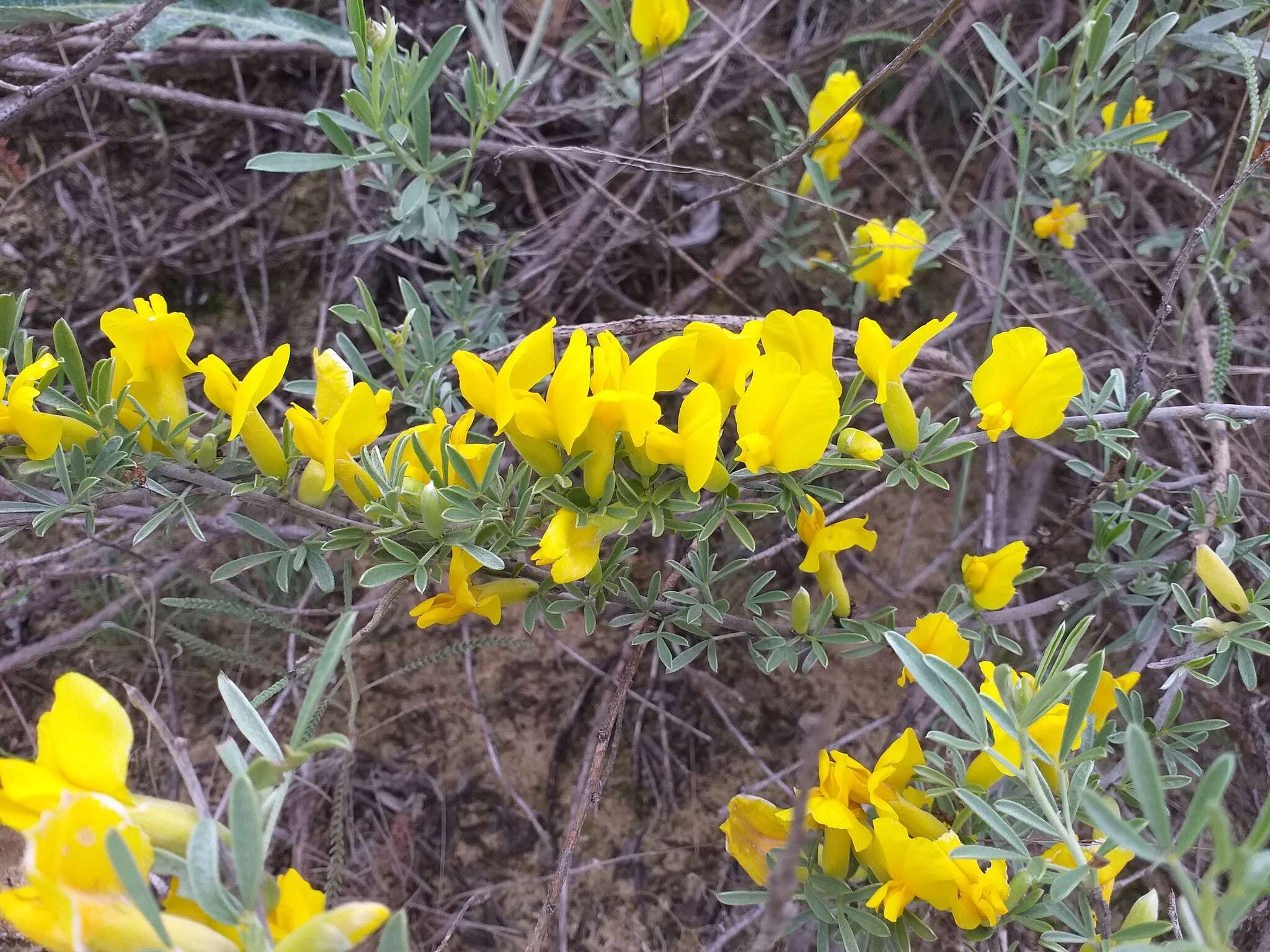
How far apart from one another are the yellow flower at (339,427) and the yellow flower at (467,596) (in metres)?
0.15

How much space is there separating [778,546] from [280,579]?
84 centimetres

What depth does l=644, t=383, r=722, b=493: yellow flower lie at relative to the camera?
0.97 meters

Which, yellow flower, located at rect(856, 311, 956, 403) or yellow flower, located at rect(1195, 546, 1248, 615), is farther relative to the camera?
yellow flower, located at rect(1195, 546, 1248, 615)

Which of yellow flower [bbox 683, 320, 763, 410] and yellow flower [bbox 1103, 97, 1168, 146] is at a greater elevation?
yellow flower [bbox 1103, 97, 1168, 146]

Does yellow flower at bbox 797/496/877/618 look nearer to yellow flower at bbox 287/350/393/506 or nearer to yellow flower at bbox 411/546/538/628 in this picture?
yellow flower at bbox 411/546/538/628

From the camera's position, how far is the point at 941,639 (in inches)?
49.7

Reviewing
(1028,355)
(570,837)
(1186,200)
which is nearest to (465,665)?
(570,837)

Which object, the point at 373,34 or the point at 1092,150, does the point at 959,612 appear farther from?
the point at 373,34

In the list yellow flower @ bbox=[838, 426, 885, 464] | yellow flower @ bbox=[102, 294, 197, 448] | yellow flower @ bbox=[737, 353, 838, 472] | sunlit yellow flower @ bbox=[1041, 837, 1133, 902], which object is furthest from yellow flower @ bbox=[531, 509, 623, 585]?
sunlit yellow flower @ bbox=[1041, 837, 1133, 902]

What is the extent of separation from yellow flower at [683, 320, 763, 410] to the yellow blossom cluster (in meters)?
0.70

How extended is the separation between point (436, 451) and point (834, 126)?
1264 millimetres

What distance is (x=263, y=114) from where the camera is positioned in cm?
205

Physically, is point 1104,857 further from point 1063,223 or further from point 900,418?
point 1063,223

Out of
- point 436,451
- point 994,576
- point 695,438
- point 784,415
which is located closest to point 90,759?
point 436,451
